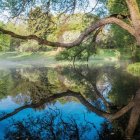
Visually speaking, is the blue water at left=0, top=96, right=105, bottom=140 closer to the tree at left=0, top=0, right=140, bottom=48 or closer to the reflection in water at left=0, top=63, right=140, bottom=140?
the reflection in water at left=0, top=63, right=140, bottom=140

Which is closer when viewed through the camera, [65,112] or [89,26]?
[65,112]

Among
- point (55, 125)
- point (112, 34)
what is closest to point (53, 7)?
point (55, 125)

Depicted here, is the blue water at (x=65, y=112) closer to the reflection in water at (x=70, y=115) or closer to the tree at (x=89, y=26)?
the reflection in water at (x=70, y=115)

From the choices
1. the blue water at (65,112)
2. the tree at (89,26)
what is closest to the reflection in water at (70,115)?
the blue water at (65,112)

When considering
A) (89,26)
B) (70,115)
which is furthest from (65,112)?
(89,26)

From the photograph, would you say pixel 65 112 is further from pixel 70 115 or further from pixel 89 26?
pixel 89 26

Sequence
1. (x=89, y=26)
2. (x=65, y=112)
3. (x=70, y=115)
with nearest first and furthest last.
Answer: (x=70, y=115), (x=65, y=112), (x=89, y=26)

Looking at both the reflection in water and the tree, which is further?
the tree

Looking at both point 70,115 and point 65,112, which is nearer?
point 70,115

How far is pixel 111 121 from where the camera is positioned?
10406 millimetres

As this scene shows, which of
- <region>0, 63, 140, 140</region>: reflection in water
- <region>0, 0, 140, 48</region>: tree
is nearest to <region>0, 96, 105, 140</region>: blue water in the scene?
<region>0, 63, 140, 140</region>: reflection in water

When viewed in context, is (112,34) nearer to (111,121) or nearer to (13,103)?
(13,103)

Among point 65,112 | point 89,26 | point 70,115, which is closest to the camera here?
point 70,115

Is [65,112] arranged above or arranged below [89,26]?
below
